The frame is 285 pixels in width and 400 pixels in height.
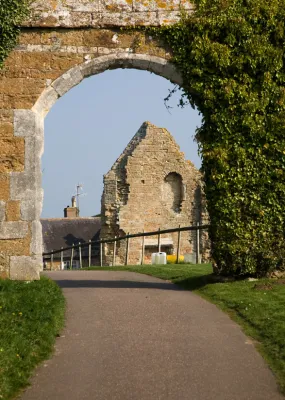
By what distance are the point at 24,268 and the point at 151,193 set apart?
21.3m

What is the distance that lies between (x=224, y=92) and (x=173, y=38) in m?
1.21

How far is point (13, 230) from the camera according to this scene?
12.0m

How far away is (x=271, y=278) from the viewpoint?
12328mm

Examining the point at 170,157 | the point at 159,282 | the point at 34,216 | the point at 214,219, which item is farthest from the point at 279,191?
the point at 170,157

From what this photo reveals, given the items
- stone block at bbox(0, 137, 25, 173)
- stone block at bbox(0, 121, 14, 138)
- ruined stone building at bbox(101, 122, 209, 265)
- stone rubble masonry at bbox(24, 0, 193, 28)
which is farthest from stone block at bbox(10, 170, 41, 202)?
ruined stone building at bbox(101, 122, 209, 265)

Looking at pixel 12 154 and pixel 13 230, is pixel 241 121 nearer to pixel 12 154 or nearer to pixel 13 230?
pixel 12 154

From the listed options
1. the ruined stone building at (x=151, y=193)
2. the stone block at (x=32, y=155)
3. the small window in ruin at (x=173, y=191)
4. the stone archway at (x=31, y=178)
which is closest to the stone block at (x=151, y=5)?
the stone archway at (x=31, y=178)

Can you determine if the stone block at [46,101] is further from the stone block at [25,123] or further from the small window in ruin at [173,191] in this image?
the small window in ruin at [173,191]

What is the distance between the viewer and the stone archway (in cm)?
1198

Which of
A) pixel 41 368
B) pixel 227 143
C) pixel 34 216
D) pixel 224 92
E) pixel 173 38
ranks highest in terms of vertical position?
pixel 173 38

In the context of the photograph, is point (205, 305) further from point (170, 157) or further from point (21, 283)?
point (170, 157)

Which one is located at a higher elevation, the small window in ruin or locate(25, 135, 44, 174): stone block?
the small window in ruin

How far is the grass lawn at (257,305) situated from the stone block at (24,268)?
2.42m

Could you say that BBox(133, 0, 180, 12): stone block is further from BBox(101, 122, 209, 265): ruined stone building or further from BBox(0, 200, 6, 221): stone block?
BBox(101, 122, 209, 265): ruined stone building
